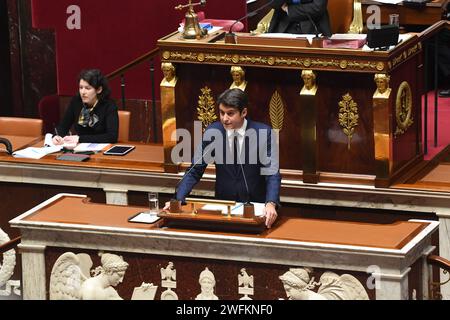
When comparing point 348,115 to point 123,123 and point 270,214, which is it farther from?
point 123,123

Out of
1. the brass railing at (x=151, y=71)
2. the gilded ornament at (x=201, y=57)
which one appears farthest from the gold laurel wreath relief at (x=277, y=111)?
the brass railing at (x=151, y=71)

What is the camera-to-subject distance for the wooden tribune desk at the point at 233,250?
7.77 m

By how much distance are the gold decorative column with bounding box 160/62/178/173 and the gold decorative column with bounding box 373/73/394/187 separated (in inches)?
55.3

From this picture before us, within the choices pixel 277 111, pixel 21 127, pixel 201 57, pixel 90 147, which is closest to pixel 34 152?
pixel 90 147

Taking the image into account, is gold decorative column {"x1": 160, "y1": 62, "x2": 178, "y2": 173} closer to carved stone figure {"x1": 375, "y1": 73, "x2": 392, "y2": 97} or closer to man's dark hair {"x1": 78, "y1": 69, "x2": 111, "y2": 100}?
man's dark hair {"x1": 78, "y1": 69, "x2": 111, "y2": 100}

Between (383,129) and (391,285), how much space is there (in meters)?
1.88

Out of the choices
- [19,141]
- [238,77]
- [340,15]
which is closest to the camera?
[238,77]

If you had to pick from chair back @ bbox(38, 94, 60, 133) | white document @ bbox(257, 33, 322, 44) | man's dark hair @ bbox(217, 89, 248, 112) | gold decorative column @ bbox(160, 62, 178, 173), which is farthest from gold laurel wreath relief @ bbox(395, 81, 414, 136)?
chair back @ bbox(38, 94, 60, 133)

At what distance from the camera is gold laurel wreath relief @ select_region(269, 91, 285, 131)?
9641mm

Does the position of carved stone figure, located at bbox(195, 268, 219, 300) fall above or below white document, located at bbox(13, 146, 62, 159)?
below

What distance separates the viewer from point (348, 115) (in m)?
9.48

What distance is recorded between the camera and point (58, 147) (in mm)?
10500

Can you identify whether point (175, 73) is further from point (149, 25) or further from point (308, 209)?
point (149, 25)
